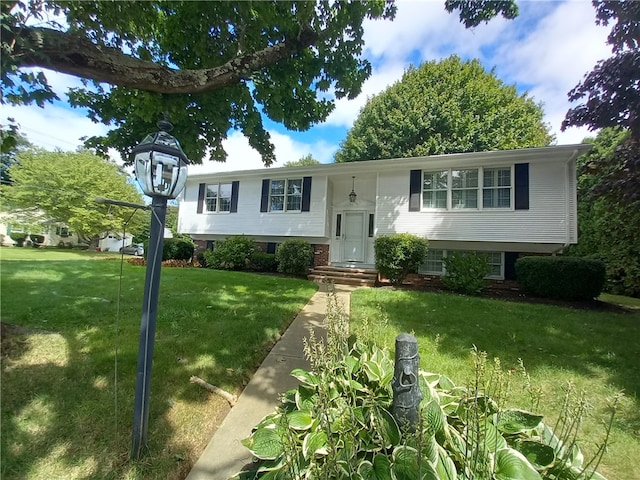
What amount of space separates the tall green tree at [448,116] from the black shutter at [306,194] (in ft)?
29.1

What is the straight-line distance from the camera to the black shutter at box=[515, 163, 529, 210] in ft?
30.6

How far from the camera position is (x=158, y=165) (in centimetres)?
221

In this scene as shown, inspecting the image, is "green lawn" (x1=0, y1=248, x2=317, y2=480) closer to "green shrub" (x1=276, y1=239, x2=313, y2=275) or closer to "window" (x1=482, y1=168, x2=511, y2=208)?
"green shrub" (x1=276, y1=239, x2=313, y2=275)

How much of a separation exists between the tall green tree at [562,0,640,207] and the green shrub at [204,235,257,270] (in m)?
10.5

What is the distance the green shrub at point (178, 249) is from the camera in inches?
548

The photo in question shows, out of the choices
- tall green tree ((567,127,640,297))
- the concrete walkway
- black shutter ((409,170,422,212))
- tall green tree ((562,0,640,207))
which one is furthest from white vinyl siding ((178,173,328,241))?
tall green tree ((567,127,640,297))

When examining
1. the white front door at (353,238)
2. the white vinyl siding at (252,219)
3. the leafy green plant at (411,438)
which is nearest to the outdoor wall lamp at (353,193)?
the white front door at (353,238)

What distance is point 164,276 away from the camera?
8.36 metres

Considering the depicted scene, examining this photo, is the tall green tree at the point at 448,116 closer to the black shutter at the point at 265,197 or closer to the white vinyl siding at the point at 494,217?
the white vinyl siding at the point at 494,217

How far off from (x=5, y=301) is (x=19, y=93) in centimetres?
275

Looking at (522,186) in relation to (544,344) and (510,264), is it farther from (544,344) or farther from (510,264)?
(544,344)

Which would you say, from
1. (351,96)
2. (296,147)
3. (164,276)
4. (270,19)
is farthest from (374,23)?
(296,147)

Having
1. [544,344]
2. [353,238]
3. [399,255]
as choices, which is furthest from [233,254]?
[544,344]

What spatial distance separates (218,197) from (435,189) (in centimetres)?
943
